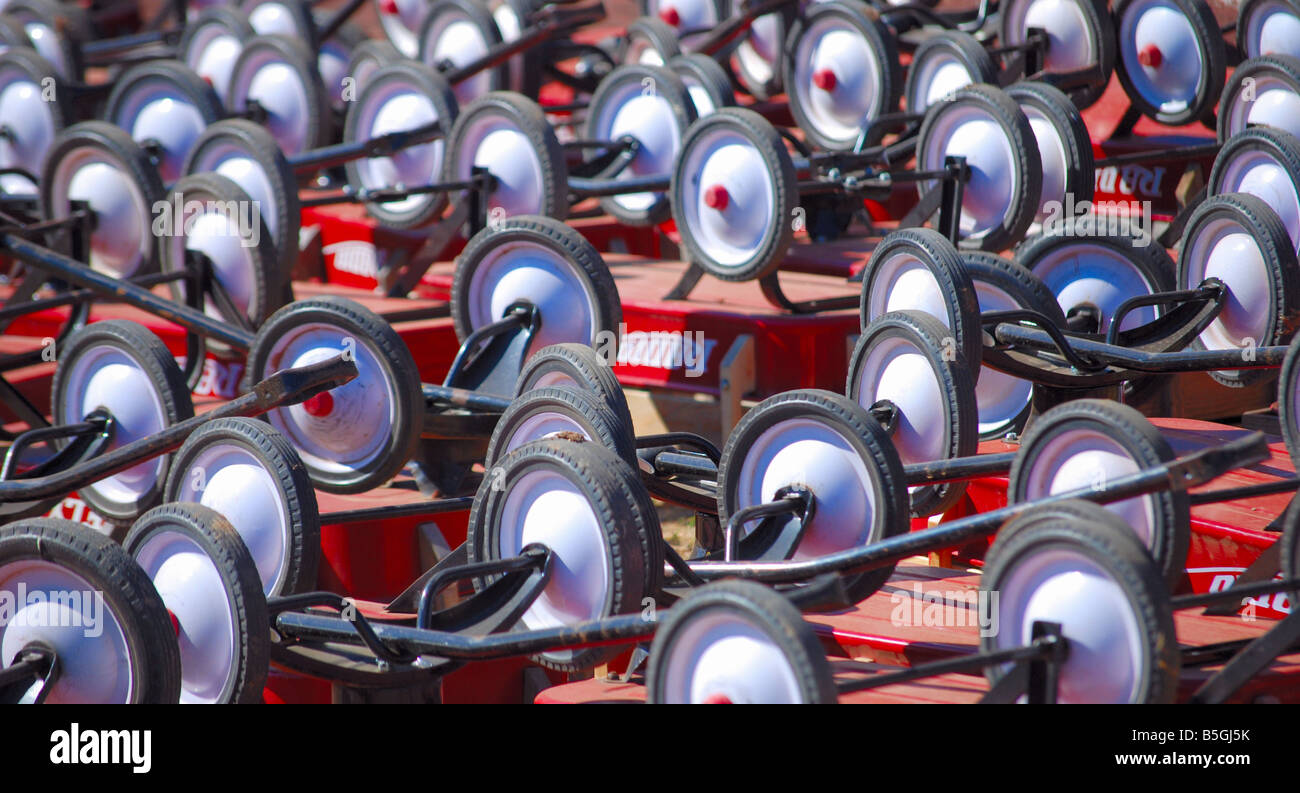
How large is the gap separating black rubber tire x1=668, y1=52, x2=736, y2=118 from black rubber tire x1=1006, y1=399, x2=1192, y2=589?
3179 millimetres

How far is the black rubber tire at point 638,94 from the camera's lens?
5367 millimetres

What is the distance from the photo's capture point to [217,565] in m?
2.71

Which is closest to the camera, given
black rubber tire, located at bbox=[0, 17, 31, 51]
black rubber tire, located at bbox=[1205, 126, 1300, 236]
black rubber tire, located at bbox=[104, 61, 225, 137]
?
black rubber tire, located at bbox=[1205, 126, 1300, 236]

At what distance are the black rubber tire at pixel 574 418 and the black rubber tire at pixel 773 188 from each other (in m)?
1.36

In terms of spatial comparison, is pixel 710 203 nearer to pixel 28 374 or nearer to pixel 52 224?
pixel 52 224

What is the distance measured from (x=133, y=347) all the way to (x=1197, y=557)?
257 centimetres

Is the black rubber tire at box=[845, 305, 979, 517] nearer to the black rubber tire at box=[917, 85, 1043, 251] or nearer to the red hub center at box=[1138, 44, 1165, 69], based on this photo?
the black rubber tire at box=[917, 85, 1043, 251]

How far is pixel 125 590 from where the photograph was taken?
2439 mm

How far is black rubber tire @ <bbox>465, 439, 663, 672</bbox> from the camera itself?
8.71 feet

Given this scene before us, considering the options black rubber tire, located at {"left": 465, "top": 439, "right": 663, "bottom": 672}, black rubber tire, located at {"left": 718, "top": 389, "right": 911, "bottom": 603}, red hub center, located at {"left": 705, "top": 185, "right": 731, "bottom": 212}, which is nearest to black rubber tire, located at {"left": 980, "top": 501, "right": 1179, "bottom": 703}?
black rubber tire, located at {"left": 718, "top": 389, "right": 911, "bottom": 603}

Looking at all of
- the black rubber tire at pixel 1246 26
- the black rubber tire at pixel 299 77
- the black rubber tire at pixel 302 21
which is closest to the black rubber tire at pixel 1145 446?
the black rubber tire at pixel 1246 26

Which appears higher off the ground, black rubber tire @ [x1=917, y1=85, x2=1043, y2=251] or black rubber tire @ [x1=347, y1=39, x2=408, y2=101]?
black rubber tire @ [x1=347, y1=39, x2=408, y2=101]

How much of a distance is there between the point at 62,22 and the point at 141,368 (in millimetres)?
4595

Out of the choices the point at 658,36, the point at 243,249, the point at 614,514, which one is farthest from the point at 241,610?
the point at 658,36
